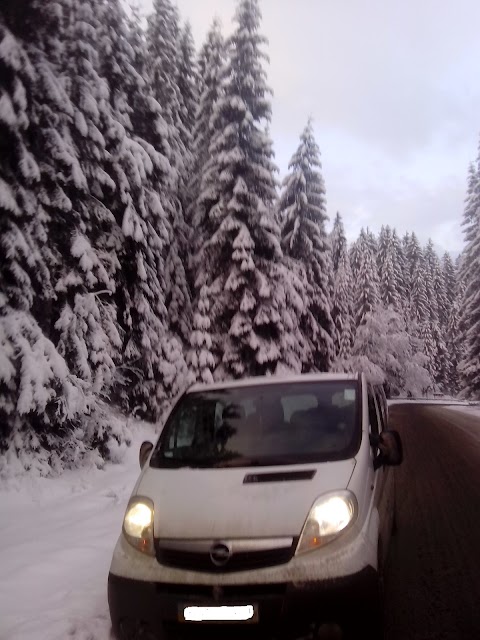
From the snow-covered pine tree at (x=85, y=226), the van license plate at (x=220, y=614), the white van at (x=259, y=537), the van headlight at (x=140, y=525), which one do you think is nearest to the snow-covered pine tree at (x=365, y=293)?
the snow-covered pine tree at (x=85, y=226)

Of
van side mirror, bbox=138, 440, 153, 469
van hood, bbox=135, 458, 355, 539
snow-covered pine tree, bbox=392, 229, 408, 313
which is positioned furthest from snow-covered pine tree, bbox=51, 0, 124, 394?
snow-covered pine tree, bbox=392, 229, 408, 313

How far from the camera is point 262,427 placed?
15.5 feet

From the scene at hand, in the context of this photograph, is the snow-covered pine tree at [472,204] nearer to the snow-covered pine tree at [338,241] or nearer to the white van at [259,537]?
the snow-covered pine tree at [338,241]

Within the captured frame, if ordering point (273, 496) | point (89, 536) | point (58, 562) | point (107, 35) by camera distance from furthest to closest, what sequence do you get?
point (107, 35), point (89, 536), point (58, 562), point (273, 496)

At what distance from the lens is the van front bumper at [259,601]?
3332 mm

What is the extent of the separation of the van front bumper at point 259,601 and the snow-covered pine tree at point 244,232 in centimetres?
1573

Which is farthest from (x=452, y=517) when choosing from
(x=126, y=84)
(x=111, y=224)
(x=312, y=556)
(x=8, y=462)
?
(x=126, y=84)

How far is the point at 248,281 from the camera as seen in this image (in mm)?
19641

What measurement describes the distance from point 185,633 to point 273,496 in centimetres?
98

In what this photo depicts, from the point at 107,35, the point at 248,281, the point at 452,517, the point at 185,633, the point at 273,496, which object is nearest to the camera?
the point at 185,633

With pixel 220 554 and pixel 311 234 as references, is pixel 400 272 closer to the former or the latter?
pixel 311 234

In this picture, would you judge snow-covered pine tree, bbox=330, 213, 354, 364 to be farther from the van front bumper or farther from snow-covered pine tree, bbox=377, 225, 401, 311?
the van front bumper

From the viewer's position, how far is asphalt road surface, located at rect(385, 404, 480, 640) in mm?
4223

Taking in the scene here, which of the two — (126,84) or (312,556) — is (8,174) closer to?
(126,84)
